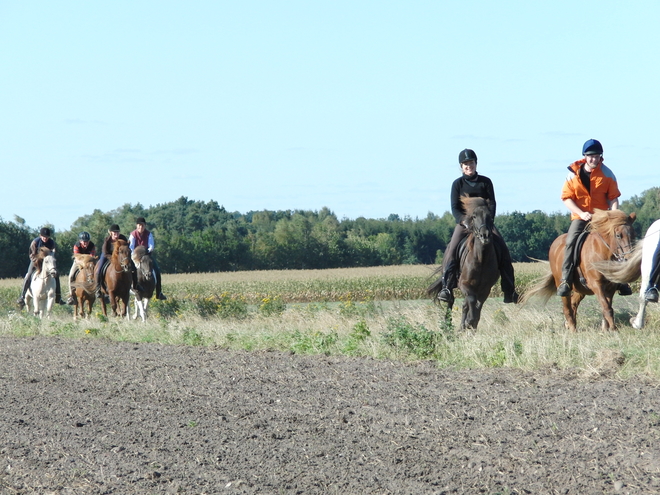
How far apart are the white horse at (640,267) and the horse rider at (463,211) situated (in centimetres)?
154

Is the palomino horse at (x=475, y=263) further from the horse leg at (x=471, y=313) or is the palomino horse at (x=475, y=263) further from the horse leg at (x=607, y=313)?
the horse leg at (x=607, y=313)

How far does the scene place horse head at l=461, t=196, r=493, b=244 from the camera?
11.6m

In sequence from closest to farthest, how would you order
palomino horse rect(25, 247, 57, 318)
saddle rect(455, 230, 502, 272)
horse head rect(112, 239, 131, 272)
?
saddle rect(455, 230, 502, 272)
horse head rect(112, 239, 131, 272)
palomino horse rect(25, 247, 57, 318)

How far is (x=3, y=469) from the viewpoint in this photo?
576 cm

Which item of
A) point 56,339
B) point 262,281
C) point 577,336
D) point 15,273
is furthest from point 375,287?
point 15,273

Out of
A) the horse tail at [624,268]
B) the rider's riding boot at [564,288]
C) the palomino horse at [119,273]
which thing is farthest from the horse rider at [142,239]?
the horse tail at [624,268]

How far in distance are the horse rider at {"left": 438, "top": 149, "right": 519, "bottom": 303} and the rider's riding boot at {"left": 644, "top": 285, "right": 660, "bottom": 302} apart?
237 centimetres

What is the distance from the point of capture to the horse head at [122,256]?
18.1 meters

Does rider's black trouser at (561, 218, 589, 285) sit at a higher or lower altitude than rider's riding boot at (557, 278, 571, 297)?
higher

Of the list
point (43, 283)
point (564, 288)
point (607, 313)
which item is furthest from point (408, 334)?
point (43, 283)

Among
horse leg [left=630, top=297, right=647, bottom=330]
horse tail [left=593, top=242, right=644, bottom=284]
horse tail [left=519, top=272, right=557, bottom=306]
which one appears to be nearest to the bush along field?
horse leg [left=630, top=297, right=647, bottom=330]

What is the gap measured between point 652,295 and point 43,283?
1455 centimetres

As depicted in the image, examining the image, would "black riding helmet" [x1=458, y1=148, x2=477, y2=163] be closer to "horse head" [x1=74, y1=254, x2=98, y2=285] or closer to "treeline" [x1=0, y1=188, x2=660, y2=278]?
"horse head" [x1=74, y1=254, x2=98, y2=285]

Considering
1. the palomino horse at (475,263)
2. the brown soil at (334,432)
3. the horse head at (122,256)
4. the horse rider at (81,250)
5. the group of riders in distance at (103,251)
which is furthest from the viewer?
the horse rider at (81,250)
